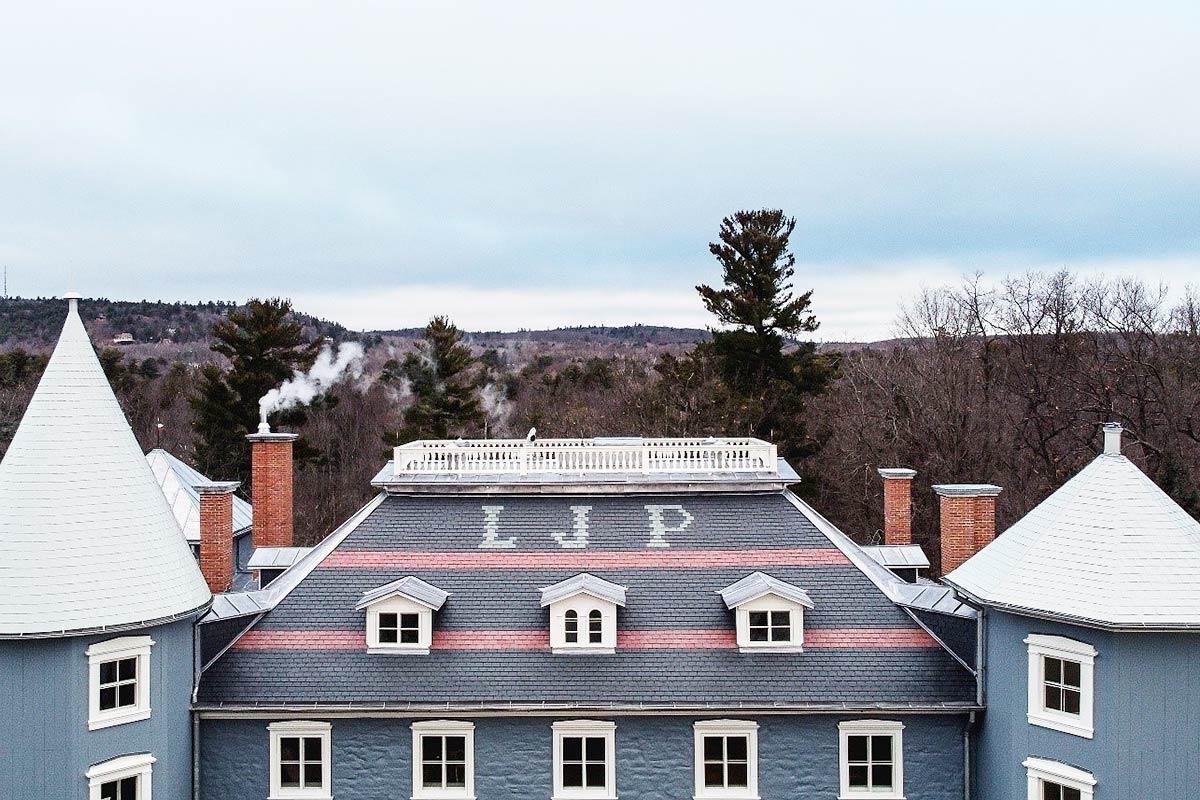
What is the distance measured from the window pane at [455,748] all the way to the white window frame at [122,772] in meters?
6.18

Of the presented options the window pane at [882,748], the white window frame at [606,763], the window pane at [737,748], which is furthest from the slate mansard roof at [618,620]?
the window pane at [737,748]

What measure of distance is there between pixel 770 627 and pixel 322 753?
1049 centimetres

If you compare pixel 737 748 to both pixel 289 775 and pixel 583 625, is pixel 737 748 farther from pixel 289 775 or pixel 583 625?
pixel 289 775

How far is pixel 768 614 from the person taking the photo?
22656 mm

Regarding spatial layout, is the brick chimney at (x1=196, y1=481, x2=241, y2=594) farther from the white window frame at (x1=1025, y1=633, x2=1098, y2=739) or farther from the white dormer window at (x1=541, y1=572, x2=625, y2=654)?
the white window frame at (x1=1025, y1=633, x2=1098, y2=739)

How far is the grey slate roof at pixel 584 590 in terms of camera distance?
73.0 feet

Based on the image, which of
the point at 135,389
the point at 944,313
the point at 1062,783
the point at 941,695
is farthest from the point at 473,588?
the point at 135,389

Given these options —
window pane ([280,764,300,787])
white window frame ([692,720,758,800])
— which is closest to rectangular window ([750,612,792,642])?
white window frame ([692,720,758,800])

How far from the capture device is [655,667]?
22.2m

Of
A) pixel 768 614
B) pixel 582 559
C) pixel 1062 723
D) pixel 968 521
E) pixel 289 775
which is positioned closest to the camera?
pixel 1062 723

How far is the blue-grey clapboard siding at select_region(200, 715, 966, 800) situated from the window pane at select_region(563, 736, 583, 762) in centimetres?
40

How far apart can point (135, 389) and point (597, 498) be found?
67566 mm

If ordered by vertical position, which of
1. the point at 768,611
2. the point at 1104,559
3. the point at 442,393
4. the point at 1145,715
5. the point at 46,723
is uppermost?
the point at 442,393

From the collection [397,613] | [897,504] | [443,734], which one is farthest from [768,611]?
[897,504]
